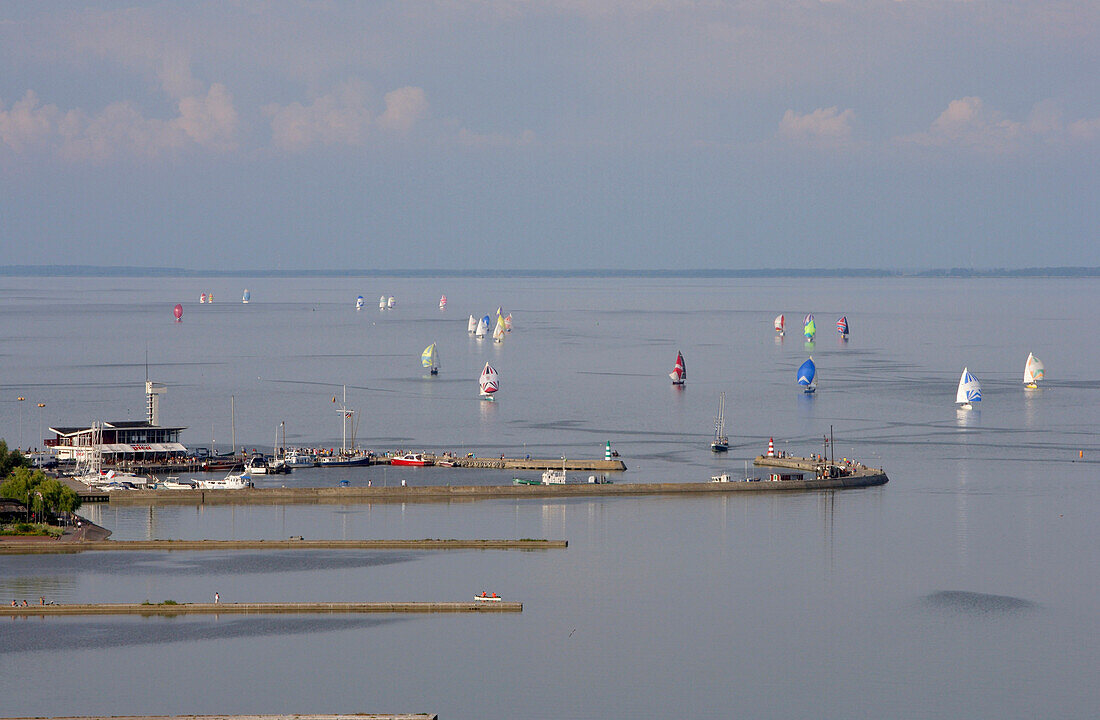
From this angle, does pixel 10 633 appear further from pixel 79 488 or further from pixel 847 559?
pixel 847 559

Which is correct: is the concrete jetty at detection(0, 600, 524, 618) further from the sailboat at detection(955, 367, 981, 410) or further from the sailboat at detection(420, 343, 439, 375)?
the sailboat at detection(420, 343, 439, 375)

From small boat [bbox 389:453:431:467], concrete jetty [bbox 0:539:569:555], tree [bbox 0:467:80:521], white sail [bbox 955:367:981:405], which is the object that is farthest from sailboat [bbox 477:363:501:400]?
tree [bbox 0:467:80:521]

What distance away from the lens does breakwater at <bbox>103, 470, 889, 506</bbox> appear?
63438 millimetres

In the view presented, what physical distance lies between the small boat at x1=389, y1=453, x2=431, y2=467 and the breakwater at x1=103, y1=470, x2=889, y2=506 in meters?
6.37

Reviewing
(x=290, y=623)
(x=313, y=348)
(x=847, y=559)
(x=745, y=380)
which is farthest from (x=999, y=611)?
(x=313, y=348)

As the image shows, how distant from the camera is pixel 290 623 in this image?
43.8 metres

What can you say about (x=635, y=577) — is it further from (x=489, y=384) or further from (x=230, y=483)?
(x=489, y=384)

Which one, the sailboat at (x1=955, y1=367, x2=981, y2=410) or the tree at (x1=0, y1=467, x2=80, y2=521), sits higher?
the sailboat at (x1=955, y1=367, x2=981, y2=410)

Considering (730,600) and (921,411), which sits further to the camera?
(921,411)

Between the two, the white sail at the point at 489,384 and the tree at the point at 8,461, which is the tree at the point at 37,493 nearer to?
the tree at the point at 8,461

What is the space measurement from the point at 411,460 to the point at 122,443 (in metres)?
13.9

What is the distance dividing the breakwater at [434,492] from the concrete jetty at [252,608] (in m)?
18.4

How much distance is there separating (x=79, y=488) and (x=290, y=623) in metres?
23.5

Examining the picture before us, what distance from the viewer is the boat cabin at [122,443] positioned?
231 feet
